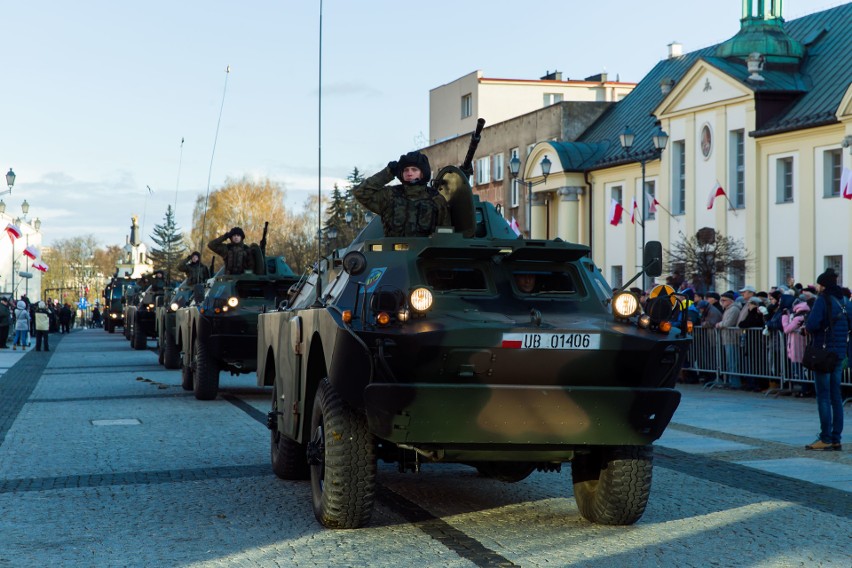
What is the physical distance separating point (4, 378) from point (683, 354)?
2155cm

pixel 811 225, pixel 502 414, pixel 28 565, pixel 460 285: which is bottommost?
pixel 28 565

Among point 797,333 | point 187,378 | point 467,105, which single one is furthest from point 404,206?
point 467,105

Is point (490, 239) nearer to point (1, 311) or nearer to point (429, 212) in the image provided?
point (429, 212)

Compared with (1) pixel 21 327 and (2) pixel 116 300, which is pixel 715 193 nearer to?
(1) pixel 21 327

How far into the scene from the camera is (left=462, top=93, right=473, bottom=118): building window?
79.9 meters

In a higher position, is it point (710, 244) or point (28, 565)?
point (710, 244)

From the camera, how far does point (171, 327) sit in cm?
2803

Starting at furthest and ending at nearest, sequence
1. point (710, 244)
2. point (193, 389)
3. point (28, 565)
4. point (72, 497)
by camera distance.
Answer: point (710, 244), point (193, 389), point (72, 497), point (28, 565)

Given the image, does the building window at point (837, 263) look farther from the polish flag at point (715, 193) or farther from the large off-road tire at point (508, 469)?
the large off-road tire at point (508, 469)

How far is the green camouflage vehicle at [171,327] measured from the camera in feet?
89.7

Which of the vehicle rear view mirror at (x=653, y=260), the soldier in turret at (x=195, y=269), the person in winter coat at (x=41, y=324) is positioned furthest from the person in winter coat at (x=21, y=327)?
the vehicle rear view mirror at (x=653, y=260)

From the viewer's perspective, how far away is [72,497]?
1020 cm

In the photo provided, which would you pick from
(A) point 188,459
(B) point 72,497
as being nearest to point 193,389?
(A) point 188,459

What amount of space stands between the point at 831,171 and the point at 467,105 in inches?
1705
